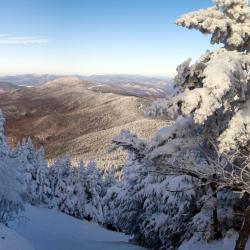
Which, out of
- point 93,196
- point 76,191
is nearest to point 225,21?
point 76,191

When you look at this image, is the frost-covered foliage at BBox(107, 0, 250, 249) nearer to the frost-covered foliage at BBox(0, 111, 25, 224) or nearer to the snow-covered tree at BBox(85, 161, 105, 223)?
the frost-covered foliage at BBox(0, 111, 25, 224)

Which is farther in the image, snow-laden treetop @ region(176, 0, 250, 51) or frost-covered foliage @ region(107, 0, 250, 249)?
snow-laden treetop @ region(176, 0, 250, 51)

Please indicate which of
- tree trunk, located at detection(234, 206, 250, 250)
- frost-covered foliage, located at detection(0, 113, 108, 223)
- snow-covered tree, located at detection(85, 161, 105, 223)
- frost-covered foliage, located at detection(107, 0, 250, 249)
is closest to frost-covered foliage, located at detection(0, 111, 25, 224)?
frost-covered foliage, located at detection(107, 0, 250, 249)

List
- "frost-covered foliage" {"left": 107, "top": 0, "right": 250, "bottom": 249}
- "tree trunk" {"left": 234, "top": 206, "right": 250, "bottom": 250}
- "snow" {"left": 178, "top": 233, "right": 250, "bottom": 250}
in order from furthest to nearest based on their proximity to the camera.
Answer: "snow" {"left": 178, "top": 233, "right": 250, "bottom": 250} → "tree trunk" {"left": 234, "top": 206, "right": 250, "bottom": 250} → "frost-covered foliage" {"left": 107, "top": 0, "right": 250, "bottom": 249}

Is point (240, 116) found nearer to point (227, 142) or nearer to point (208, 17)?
point (227, 142)

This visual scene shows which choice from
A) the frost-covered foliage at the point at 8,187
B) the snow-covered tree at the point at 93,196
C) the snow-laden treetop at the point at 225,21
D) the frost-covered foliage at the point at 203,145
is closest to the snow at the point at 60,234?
the frost-covered foliage at the point at 8,187

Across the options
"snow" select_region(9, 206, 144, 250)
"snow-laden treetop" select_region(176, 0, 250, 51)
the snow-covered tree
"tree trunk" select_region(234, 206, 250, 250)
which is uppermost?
"snow-laden treetop" select_region(176, 0, 250, 51)

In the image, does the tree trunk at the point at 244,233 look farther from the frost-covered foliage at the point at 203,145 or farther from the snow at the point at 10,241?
the snow at the point at 10,241
